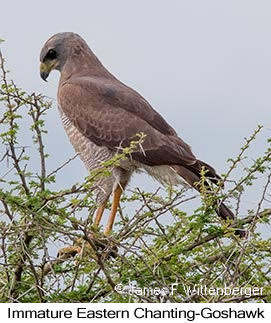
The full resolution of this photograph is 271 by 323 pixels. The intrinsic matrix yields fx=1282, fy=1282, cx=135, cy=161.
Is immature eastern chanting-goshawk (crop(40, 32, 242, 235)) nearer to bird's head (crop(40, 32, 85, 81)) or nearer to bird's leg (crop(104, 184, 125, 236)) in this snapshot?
bird's leg (crop(104, 184, 125, 236))

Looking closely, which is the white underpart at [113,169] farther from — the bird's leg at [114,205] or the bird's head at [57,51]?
the bird's head at [57,51]

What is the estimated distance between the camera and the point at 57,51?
9.44m

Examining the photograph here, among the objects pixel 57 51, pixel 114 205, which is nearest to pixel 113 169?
pixel 114 205

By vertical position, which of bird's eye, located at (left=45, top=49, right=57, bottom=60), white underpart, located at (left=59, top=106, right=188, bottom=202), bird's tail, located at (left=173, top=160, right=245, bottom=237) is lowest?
bird's tail, located at (left=173, top=160, right=245, bottom=237)

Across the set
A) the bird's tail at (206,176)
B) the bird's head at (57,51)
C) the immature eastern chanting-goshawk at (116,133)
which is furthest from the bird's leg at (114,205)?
the bird's head at (57,51)

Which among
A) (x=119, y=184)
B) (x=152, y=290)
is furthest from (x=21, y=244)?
(x=119, y=184)

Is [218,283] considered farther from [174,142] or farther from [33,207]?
[174,142]

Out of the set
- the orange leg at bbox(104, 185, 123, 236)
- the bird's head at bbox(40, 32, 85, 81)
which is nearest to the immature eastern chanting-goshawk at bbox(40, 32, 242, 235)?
the orange leg at bbox(104, 185, 123, 236)

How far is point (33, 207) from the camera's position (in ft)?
20.3

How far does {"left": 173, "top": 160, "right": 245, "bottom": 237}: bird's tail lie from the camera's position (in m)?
6.94

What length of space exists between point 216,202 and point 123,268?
63cm

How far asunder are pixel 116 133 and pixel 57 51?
1.13 meters

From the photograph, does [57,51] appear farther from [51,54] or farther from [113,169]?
[113,169]

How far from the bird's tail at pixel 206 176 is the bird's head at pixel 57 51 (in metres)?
1.60
